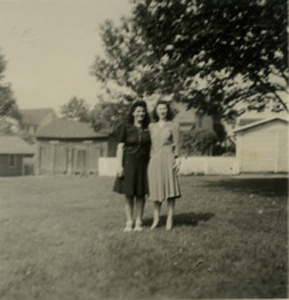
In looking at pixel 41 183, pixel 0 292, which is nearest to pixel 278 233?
pixel 0 292

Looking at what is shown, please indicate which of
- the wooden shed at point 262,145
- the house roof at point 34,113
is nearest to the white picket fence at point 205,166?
the wooden shed at point 262,145

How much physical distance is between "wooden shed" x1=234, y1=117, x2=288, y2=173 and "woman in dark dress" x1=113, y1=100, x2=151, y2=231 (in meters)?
5.52

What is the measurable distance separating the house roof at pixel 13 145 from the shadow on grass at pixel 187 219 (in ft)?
14.2

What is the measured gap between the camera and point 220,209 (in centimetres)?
546

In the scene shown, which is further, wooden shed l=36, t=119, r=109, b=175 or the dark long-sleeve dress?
wooden shed l=36, t=119, r=109, b=175

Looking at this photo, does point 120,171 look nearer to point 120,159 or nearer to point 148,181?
point 120,159

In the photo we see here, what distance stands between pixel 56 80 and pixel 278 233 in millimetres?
2879

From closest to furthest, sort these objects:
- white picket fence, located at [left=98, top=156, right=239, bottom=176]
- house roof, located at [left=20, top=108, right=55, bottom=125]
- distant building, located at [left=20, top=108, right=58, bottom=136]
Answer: house roof, located at [left=20, top=108, right=55, bottom=125] < distant building, located at [left=20, top=108, right=58, bottom=136] < white picket fence, located at [left=98, top=156, right=239, bottom=176]

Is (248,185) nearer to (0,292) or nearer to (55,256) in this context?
(55,256)

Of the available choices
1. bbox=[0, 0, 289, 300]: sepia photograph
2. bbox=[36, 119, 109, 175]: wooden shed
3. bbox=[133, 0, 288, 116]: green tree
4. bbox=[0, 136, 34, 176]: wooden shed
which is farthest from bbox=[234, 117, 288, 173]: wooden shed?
bbox=[0, 136, 34, 176]: wooden shed

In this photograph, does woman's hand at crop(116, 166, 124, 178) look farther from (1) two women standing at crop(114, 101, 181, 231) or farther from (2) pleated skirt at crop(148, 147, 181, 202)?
(2) pleated skirt at crop(148, 147, 181, 202)

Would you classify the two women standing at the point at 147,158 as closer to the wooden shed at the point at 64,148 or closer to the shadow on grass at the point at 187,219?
the shadow on grass at the point at 187,219

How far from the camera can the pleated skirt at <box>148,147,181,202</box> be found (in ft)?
14.8

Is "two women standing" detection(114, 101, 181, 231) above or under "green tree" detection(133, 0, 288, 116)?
under
